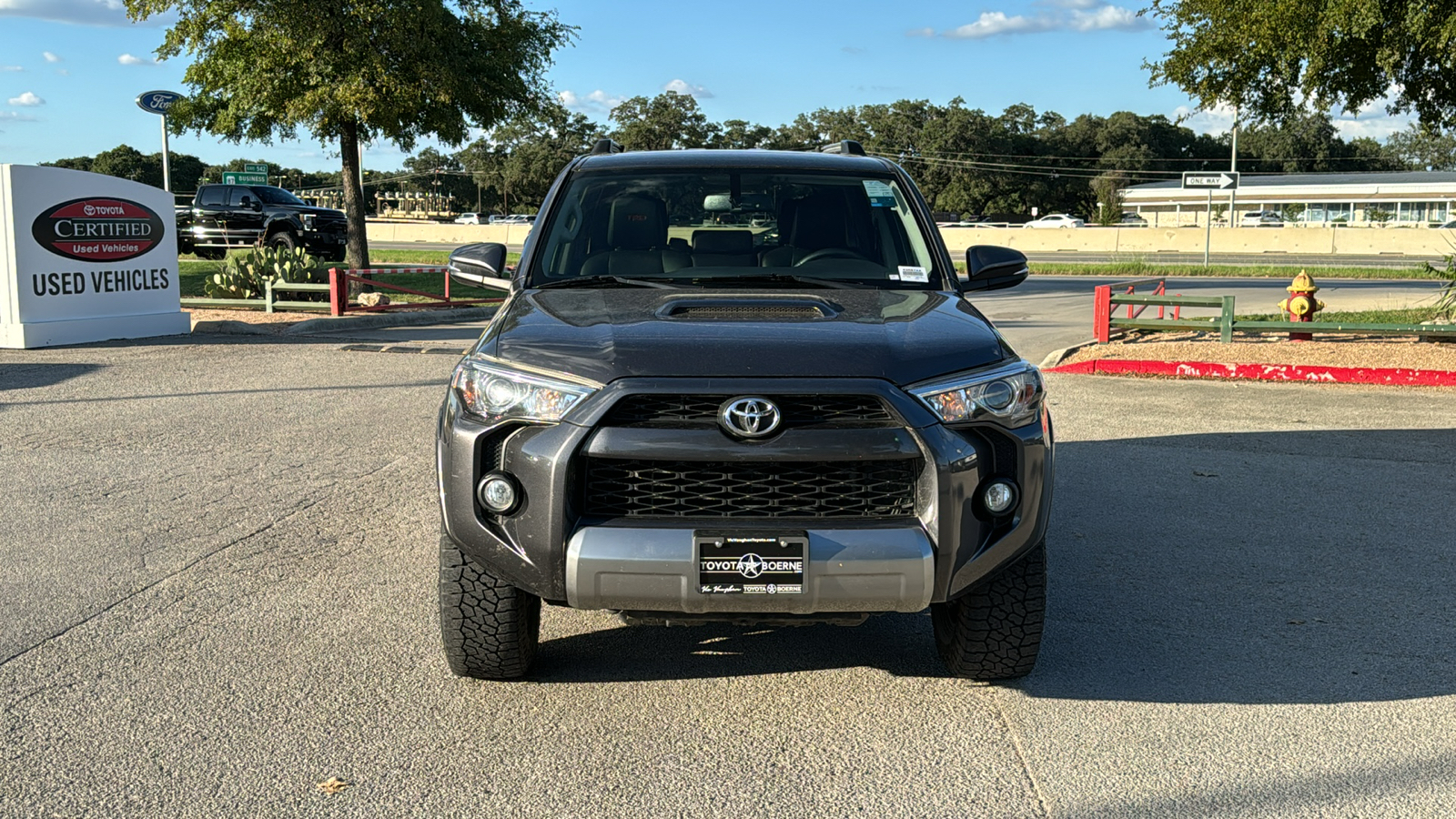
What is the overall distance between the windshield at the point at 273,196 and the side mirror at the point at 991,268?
90.8 ft

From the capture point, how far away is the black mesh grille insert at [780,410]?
12.1ft

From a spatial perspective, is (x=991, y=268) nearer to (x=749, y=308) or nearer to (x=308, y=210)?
(x=749, y=308)

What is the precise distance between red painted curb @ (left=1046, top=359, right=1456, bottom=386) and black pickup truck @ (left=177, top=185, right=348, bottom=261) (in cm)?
2132

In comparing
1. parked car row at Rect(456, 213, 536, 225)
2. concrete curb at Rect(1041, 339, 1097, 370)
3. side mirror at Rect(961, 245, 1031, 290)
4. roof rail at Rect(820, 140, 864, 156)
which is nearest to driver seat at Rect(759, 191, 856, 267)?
side mirror at Rect(961, 245, 1031, 290)

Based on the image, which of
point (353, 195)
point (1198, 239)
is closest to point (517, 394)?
point (353, 195)

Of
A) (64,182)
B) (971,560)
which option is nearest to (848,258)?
(971,560)

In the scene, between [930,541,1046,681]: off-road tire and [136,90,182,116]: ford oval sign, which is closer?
[930,541,1046,681]: off-road tire

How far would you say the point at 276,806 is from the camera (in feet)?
11.1

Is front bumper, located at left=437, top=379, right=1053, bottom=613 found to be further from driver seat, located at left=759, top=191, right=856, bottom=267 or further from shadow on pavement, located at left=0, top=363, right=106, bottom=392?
shadow on pavement, located at left=0, top=363, right=106, bottom=392

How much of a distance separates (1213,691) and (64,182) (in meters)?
14.6

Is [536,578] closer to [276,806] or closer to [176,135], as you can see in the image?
[276,806]

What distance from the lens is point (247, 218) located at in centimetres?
3008

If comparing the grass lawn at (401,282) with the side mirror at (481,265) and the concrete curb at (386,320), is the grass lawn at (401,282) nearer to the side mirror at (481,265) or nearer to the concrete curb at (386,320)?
the concrete curb at (386,320)

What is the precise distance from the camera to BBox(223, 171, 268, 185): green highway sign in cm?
3194
